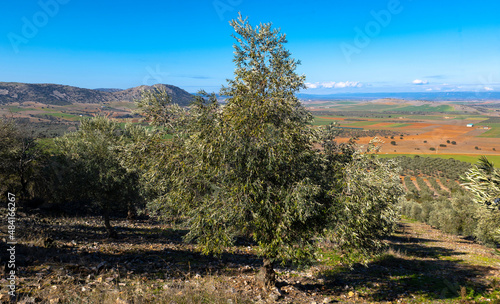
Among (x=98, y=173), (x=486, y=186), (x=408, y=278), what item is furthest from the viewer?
(x=98, y=173)

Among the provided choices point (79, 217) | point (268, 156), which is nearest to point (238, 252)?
point (268, 156)

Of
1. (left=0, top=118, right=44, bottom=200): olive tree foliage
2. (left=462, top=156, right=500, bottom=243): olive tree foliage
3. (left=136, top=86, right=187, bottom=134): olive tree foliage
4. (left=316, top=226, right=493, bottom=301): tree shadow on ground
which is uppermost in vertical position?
(left=136, top=86, right=187, bottom=134): olive tree foliage

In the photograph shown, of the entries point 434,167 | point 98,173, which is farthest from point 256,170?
point 434,167

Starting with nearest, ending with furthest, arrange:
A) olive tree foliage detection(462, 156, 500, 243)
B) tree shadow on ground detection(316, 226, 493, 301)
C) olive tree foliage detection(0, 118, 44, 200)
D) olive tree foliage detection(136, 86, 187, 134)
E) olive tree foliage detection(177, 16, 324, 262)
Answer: olive tree foliage detection(462, 156, 500, 243) → olive tree foliage detection(177, 16, 324, 262) → tree shadow on ground detection(316, 226, 493, 301) → olive tree foliage detection(136, 86, 187, 134) → olive tree foliage detection(0, 118, 44, 200)

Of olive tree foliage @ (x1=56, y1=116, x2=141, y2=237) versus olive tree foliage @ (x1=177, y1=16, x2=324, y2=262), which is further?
olive tree foliage @ (x1=56, y1=116, x2=141, y2=237)

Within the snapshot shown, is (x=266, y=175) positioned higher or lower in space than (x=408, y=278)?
higher

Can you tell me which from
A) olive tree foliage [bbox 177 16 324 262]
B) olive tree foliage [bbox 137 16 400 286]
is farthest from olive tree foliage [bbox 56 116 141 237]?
olive tree foliage [bbox 177 16 324 262]

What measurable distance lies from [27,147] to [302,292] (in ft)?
109

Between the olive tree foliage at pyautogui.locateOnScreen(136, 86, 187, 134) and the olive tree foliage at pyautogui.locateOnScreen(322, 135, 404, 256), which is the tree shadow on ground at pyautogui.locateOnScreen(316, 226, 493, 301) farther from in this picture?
the olive tree foliage at pyautogui.locateOnScreen(136, 86, 187, 134)

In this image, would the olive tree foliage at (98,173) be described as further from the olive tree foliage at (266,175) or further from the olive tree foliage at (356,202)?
the olive tree foliage at (356,202)

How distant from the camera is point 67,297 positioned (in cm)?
910

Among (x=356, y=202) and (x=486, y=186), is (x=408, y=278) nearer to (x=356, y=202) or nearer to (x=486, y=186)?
(x=356, y=202)

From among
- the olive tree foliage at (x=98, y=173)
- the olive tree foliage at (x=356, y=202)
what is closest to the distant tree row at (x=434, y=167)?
the olive tree foliage at (x=356, y=202)

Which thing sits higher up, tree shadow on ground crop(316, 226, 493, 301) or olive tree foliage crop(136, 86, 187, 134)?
olive tree foliage crop(136, 86, 187, 134)
